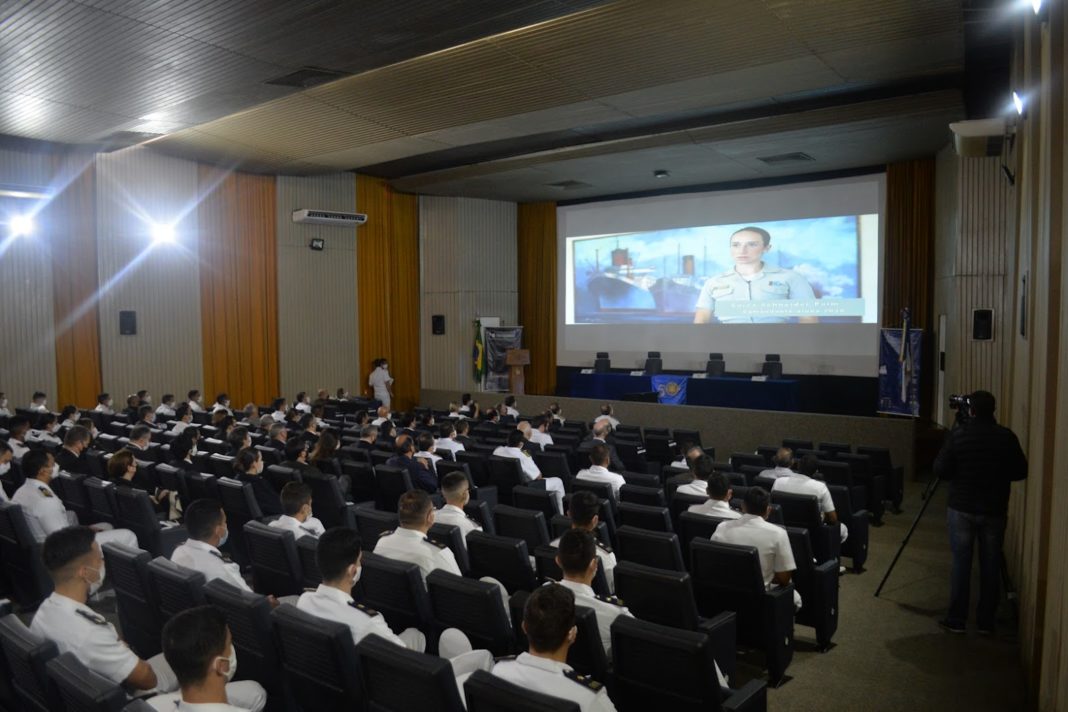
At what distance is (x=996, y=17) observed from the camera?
7418 mm

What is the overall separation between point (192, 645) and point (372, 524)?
8.64 ft

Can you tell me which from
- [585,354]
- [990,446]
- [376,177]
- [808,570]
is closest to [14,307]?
[376,177]

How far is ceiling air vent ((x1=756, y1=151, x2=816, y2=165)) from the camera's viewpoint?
13102 millimetres

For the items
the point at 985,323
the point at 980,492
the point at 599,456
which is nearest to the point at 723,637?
the point at 980,492

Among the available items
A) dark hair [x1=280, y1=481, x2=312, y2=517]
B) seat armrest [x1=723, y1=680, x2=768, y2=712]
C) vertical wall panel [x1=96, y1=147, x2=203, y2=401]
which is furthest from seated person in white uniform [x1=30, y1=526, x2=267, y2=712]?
vertical wall panel [x1=96, y1=147, x2=203, y2=401]

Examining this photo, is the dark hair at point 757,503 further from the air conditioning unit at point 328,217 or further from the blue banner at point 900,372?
the air conditioning unit at point 328,217

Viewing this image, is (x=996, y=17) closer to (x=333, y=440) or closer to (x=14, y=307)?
(x=333, y=440)

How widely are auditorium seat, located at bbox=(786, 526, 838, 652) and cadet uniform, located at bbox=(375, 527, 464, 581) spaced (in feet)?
6.66

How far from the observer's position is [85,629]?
116 inches

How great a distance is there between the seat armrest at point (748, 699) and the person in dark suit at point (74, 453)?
Result: 6197mm

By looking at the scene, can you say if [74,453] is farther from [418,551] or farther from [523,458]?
[418,551]

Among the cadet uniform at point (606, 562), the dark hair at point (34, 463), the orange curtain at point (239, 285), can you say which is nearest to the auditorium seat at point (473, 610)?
the cadet uniform at point (606, 562)

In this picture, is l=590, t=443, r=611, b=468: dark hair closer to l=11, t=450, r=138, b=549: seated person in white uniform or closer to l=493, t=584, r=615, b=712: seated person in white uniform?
l=11, t=450, r=138, b=549: seated person in white uniform

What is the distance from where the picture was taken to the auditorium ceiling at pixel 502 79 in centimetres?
715
